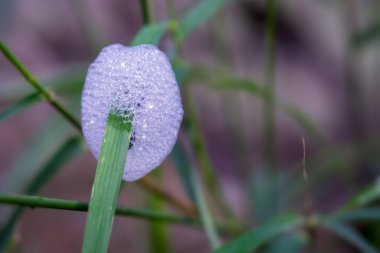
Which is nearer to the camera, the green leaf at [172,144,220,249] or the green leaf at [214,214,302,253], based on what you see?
the green leaf at [214,214,302,253]

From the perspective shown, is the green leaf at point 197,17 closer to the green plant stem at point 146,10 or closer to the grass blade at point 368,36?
the green plant stem at point 146,10

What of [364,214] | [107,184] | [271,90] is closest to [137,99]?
[107,184]

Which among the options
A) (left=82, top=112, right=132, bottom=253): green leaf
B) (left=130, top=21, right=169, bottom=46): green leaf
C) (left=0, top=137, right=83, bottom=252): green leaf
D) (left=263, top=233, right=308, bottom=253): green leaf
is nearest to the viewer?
(left=82, top=112, right=132, bottom=253): green leaf

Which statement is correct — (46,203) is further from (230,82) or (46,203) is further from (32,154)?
(32,154)

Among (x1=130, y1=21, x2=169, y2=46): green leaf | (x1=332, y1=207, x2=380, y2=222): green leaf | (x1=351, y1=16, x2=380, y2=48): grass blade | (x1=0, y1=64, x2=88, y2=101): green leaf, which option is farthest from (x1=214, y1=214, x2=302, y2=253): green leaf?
(x1=351, y1=16, x2=380, y2=48): grass blade

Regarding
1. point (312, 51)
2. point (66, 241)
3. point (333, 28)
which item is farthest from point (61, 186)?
point (333, 28)

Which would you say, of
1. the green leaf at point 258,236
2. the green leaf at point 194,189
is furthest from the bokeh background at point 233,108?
Result: the green leaf at point 258,236

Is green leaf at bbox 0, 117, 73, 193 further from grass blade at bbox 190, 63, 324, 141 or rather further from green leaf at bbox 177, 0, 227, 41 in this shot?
green leaf at bbox 177, 0, 227, 41
